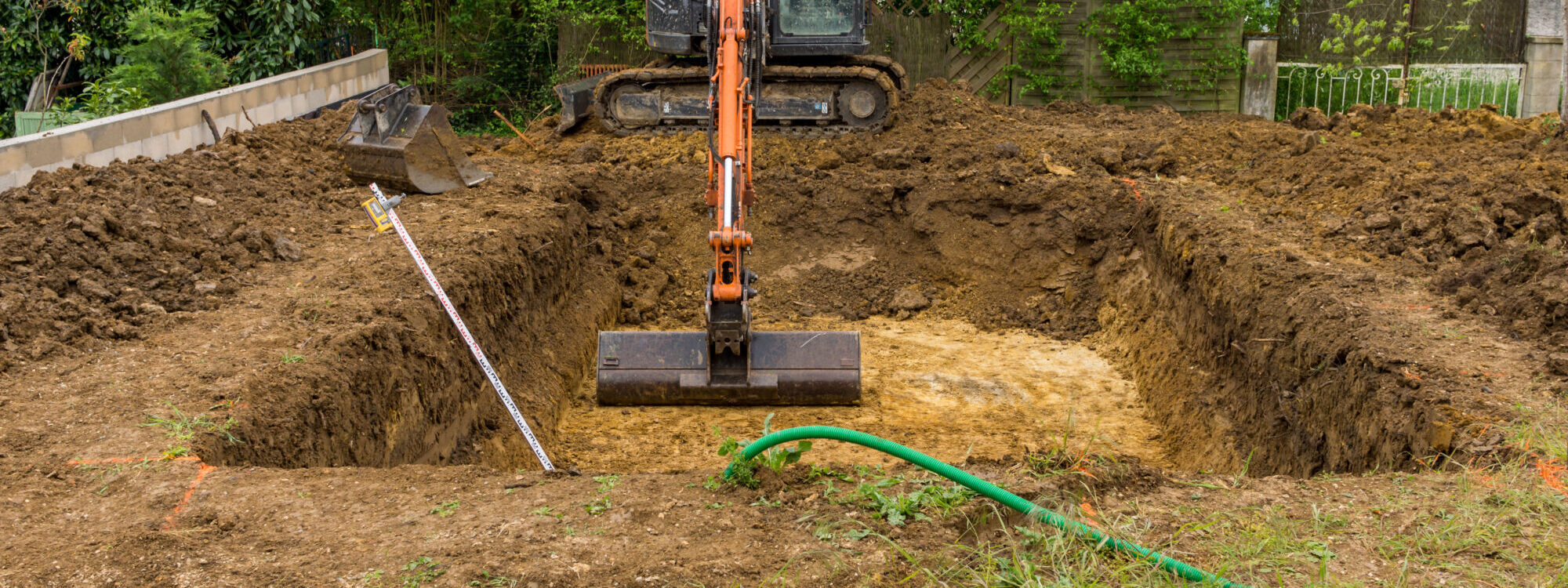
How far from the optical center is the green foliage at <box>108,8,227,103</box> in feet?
32.8

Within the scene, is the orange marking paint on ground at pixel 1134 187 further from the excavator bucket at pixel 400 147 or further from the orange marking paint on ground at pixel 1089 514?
the orange marking paint on ground at pixel 1089 514

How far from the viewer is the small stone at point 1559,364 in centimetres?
476

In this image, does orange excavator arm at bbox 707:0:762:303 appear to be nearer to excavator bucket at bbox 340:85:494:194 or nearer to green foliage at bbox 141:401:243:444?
green foliage at bbox 141:401:243:444

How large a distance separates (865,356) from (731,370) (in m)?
1.73

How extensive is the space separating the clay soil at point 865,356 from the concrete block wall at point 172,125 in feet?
1.17

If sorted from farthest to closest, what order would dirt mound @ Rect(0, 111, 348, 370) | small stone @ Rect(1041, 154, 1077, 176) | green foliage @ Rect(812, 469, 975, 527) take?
small stone @ Rect(1041, 154, 1077, 176)
dirt mound @ Rect(0, 111, 348, 370)
green foliage @ Rect(812, 469, 975, 527)

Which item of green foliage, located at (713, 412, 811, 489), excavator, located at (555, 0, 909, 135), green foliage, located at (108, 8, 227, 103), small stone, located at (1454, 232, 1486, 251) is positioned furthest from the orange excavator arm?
green foliage, located at (108, 8, 227, 103)

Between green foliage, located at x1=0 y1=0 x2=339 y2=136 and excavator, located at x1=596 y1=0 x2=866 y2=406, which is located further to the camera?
green foliage, located at x1=0 y1=0 x2=339 y2=136

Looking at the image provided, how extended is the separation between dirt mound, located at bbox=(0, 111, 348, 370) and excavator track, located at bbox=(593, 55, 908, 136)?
13.7 feet

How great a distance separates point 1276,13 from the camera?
15094 millimetres

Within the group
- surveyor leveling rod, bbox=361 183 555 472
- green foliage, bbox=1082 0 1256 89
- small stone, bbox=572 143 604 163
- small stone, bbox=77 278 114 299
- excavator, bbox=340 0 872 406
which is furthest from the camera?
green foliage, bbox=1082 0 1256 89

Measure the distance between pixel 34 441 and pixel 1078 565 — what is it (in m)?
3.95

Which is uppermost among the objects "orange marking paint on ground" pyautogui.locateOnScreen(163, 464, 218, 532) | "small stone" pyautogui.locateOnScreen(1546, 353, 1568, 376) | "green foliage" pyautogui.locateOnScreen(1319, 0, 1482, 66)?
"green foliage" pyautogui.locateOnScreen(1319, 0, 1482, 66)

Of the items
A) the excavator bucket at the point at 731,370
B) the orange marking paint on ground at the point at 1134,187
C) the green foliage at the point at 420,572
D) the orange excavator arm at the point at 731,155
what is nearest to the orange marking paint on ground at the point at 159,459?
the green foliage at the point at 420,572
